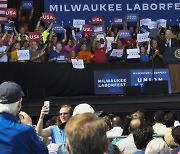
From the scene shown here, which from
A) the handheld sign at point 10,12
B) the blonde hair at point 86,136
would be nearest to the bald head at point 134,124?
the blonde hair at point 86,136

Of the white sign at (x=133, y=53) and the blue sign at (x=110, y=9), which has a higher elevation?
the blue sign at (x=110, y=9)

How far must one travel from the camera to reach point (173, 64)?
1586 cm

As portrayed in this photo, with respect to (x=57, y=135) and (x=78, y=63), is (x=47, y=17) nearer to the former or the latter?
(x=78, y=63)

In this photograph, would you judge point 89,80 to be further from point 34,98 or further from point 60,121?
point 60,121

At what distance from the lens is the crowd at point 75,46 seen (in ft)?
50.9

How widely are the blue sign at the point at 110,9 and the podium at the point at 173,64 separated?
3263 mm

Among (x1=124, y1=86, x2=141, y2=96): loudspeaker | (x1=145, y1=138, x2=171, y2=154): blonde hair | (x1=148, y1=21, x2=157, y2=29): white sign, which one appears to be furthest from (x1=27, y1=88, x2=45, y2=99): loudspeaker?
(x1=145, y1=138, x2=171, y2=154): blonde hair

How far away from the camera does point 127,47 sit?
16.5 metres

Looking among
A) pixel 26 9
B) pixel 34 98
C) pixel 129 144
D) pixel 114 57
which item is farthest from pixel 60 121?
pixel 26 9

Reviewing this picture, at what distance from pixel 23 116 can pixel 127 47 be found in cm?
1176

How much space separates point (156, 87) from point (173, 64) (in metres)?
1.37

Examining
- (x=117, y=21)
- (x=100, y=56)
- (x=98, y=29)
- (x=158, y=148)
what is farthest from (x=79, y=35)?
Answer: (x=158, y=148)

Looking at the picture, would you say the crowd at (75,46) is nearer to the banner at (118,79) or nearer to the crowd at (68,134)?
the banner at (118,79)

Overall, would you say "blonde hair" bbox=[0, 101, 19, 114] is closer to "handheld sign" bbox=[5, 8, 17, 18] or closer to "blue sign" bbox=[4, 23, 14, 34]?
"blue sign" bbox=[4, 23, 14, 34]
